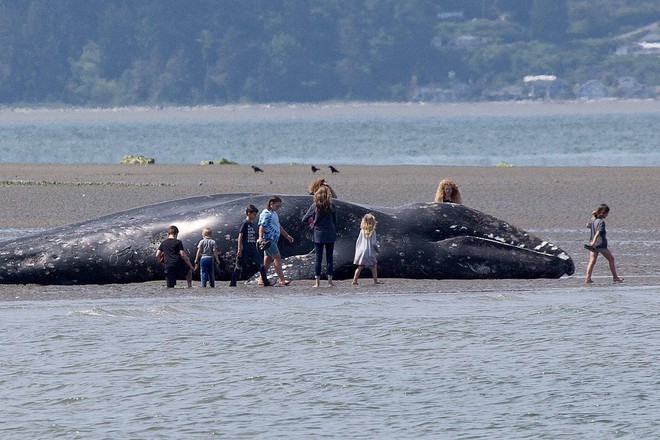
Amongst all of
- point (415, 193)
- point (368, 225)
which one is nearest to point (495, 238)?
point (368, 225)

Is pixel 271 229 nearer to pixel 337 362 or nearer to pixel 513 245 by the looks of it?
pixel 513 245

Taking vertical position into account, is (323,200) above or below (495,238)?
above

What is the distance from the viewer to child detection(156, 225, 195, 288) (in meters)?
18.2

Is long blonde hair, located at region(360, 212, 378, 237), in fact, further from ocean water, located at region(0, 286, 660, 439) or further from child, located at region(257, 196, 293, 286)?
child, located at region(257, 196, 293, 286)

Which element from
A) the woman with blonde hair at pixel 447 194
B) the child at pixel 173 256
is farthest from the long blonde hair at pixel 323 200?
the woman with blonde hair at pixel 447 194

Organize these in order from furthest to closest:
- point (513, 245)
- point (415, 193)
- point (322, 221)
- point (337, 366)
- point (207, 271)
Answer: point (415, 193), point (513, 245), point (207, 271), point (322, 221), point (337, 366)

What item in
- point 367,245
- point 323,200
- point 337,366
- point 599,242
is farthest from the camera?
point 367,245

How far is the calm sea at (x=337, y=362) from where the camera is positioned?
38.8ft

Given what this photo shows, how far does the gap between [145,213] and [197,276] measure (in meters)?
1.36

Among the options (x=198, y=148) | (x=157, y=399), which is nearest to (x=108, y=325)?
(x=157, y=399)

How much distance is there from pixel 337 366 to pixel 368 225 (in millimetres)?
4651

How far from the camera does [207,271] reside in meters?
18.6

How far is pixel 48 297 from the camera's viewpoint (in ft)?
59.8

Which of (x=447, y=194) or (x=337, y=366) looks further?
(x=447, y=194)
